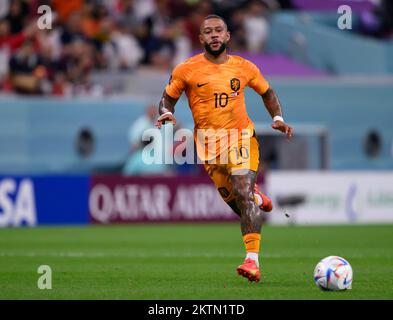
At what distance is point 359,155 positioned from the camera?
27797mm

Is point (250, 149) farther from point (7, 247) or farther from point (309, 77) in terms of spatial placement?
point (309, 77)

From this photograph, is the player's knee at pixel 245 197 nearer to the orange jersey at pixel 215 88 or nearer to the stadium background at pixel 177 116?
the orange jersey at pixel 215 88

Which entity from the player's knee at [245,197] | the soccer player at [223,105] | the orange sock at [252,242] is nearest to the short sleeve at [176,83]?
the soccer player at [223,105]

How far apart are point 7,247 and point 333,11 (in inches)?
640

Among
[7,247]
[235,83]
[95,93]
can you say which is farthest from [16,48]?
[235,83]

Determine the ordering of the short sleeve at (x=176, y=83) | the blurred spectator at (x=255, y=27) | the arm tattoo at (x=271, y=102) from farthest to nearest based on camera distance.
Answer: the blurred spectator at (x=255, y=27) < the arm tattoo at (x=271, y=102) < the short sleeve at (x=176, y=83)

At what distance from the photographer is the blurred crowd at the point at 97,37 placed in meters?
24.6

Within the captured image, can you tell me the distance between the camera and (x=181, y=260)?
14312 millimetres

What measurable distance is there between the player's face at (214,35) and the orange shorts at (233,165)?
1.05 metres
